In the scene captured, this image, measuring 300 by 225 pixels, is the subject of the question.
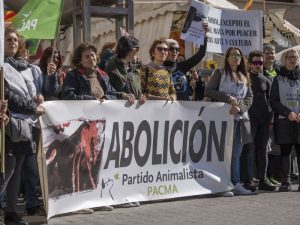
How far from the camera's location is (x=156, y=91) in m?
8.65

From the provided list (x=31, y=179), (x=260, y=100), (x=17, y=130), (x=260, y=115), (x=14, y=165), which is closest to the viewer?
(x=17, y=130)

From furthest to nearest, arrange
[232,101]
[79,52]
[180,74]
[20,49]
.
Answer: [180,74], [232,101], [79,52], [20,49]

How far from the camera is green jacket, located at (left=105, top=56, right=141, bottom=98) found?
829cm

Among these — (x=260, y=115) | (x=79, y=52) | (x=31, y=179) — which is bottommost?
(x=31, y=179)

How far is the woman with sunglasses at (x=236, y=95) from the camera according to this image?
364 inches

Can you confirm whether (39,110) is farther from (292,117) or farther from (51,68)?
(292,117)

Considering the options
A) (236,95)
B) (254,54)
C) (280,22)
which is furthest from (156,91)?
(280,22)

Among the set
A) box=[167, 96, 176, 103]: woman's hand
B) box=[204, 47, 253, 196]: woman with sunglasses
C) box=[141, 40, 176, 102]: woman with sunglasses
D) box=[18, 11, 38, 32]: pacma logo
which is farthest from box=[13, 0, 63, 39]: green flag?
box=[204, 47, 253, 196]: woman with sunglasses

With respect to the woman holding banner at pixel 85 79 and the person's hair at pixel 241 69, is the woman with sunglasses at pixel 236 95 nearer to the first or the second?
the person's hair at pixel 241 69

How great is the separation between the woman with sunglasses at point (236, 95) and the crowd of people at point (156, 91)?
0.01m

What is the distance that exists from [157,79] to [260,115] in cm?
174

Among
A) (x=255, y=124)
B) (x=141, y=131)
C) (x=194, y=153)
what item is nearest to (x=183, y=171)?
(x=194, y=153)

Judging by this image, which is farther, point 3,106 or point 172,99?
point 172,99

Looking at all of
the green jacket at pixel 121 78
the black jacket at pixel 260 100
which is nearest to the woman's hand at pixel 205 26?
the black jacket at pixel 260 100
